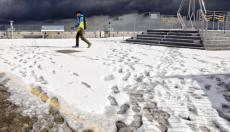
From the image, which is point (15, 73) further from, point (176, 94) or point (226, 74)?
point (226, 74)

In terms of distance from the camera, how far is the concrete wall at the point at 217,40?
15225 mm

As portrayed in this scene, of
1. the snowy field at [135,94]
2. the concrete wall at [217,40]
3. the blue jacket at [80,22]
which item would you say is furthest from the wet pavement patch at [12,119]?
the concrete wall at [217,40]

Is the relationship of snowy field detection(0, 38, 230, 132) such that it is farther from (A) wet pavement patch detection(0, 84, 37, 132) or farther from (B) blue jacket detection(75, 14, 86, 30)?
(B) blue jacket detection(75, 14, 86, 30)

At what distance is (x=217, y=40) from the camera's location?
621 inches

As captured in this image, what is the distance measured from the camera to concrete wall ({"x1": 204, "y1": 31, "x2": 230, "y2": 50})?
50.0ft

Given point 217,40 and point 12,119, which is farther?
point 217,40

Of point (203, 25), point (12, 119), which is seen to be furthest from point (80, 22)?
point (12, 119)

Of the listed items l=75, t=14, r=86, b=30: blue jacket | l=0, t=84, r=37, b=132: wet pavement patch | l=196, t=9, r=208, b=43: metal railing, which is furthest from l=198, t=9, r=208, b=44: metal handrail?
l=0, t=84, r=37, b=132: wet pavement patch

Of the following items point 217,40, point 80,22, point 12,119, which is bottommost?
point 12,119

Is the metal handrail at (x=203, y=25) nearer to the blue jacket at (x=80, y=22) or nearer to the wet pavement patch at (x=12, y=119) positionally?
the blue jacket at (x=80, y=22)

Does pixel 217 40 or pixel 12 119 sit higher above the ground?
pixel 217 40

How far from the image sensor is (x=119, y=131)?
3.64 m

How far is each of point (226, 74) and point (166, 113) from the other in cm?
336

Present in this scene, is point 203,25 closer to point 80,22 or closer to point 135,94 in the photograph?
point 80,22
